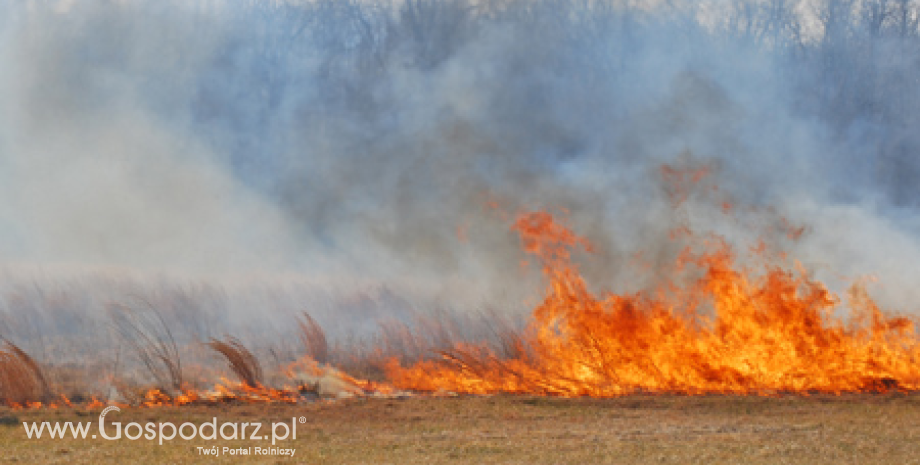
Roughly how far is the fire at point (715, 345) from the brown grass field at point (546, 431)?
3.26 ft

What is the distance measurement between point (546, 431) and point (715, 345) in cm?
544

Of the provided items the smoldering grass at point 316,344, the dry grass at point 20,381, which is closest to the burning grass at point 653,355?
the dry grass at point 20,381

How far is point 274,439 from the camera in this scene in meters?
12.6

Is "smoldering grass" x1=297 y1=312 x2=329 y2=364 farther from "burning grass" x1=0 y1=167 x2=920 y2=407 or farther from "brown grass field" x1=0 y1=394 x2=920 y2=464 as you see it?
"brown grass field" x1=0 y1=394 x2=920 y2=464

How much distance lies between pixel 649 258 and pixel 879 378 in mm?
9215

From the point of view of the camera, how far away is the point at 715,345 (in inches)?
682

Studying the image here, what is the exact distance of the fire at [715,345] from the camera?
1697 cm

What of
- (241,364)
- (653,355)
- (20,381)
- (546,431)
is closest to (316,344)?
(241,364)

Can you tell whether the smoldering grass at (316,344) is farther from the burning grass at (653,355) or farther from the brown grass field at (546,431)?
the brown grass field at (546,431)

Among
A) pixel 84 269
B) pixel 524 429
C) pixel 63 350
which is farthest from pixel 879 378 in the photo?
pixel 84 269

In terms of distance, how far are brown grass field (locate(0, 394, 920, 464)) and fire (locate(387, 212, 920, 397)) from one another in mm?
993

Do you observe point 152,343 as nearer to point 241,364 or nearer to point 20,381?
point 241,364

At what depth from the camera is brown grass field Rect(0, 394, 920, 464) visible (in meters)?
11.3

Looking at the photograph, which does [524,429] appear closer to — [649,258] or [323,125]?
[649,258]
